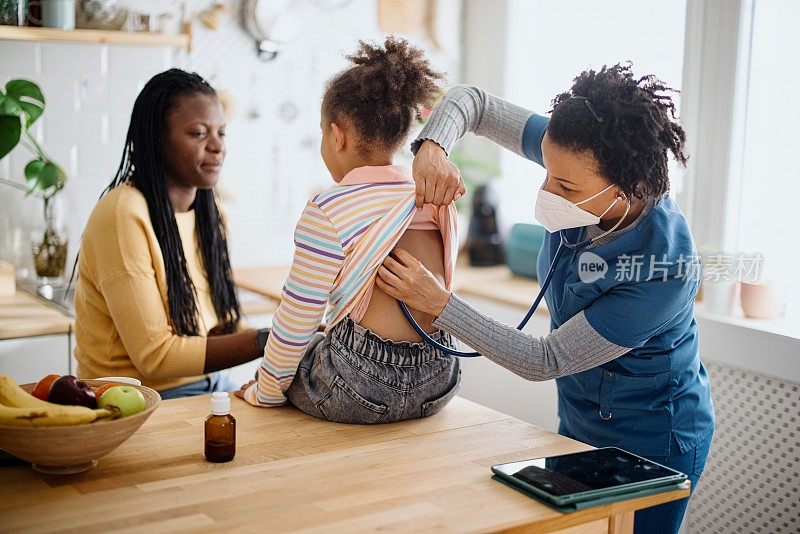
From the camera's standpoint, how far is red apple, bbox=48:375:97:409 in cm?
A: 136

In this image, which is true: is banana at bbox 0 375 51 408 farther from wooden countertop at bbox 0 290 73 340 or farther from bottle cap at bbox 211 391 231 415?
wooden countertop at bbox 0 290 73 340

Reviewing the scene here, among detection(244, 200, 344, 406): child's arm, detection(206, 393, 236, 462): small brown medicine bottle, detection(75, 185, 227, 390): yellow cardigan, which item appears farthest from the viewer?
detection(75, 185, 227, 390): yellow cardigan

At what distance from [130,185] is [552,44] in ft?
6.41

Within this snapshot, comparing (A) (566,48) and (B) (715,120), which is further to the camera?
(A) (566,48)

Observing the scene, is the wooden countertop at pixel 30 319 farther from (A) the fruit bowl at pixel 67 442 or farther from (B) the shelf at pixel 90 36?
(A) the fruit bowl at pixel 67 442

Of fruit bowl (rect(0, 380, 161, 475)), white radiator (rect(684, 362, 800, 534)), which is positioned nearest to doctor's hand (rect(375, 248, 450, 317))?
fruit bowl (rect(0, 380, 161, 475))

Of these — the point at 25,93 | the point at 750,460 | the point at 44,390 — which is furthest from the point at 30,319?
the point at 750,460

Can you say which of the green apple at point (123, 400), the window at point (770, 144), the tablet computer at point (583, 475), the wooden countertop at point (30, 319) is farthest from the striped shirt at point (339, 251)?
the window at point (770, 144)

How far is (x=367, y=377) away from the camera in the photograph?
159cm

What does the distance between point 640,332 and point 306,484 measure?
0.64 metres

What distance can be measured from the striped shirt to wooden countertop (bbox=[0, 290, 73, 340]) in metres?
1.08

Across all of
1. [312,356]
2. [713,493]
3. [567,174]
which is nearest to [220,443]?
[312,356]

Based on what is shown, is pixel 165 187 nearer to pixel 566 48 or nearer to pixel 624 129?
pixel 624 129

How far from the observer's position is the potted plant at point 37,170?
2592mm
